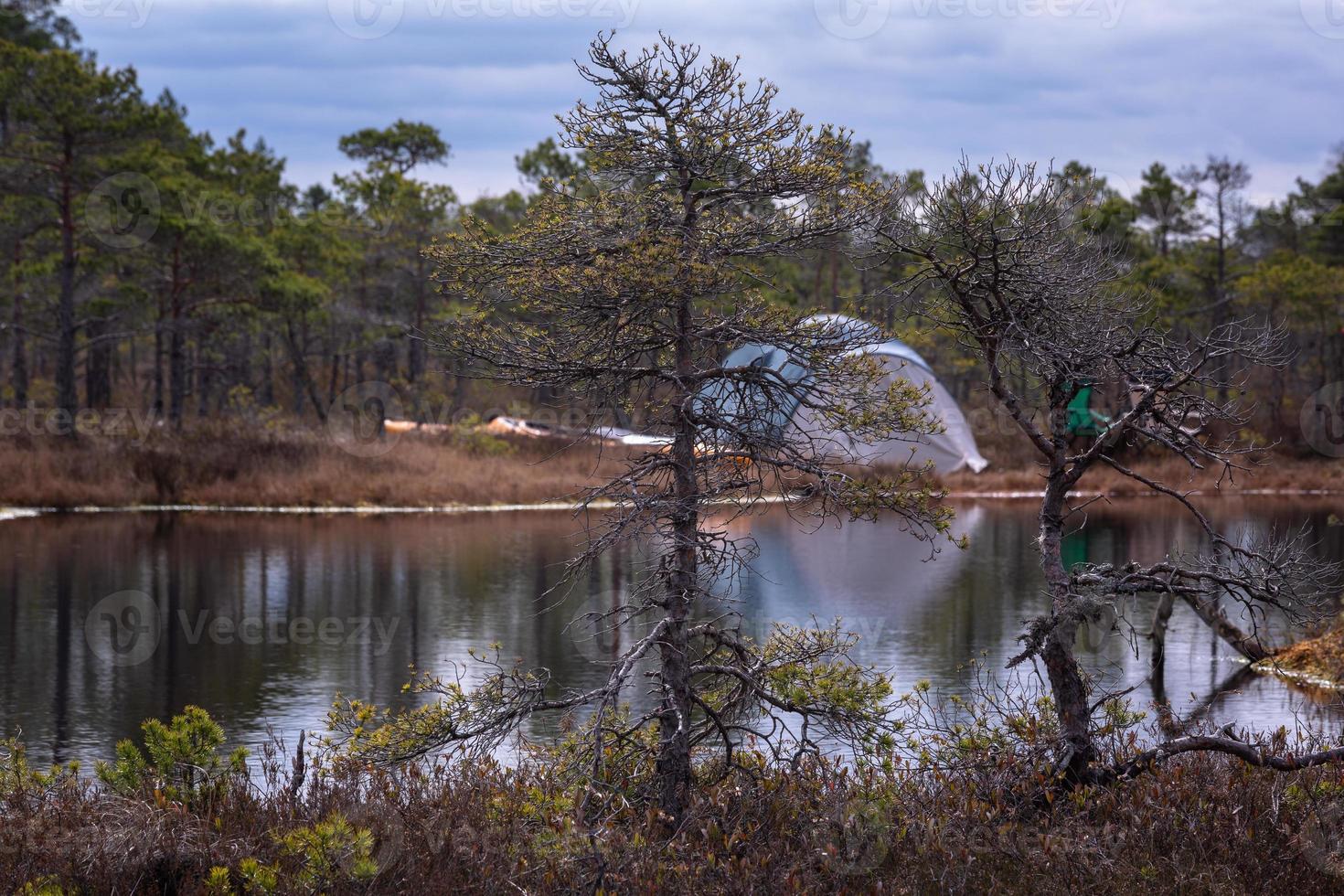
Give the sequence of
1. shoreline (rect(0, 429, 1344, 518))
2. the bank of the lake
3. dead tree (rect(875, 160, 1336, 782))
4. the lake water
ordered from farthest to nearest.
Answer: the bank of the lake → shoreline (rect(0, 429, 1344, 518)) → the lake water → dead tree (rect(875, 160, 1336, 782))

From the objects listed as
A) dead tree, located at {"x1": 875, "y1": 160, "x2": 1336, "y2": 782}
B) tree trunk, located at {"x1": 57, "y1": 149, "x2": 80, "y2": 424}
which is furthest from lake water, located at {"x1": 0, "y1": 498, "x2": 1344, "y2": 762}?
tree trunk, located at {"x1": 57, "y1": 149, "x2": 80, "y2": 424}

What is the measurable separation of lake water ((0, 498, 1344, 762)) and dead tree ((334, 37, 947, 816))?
8.03 feet

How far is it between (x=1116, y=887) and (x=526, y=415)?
→ 174ft

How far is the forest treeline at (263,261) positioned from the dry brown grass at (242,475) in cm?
266

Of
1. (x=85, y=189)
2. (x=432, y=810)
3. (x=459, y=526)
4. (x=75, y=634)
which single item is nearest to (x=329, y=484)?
(x=459, y=526)

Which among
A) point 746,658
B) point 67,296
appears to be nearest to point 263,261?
point 67,296

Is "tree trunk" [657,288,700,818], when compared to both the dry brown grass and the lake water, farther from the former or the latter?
the dry brown grass

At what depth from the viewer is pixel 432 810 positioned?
9.70 m

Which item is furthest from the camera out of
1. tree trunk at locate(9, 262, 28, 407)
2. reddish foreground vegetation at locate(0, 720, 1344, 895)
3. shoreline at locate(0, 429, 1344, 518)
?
tree trunk at locate(9, 262, 28, 407)

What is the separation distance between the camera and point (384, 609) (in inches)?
909

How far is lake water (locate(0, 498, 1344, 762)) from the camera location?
16.8 metres

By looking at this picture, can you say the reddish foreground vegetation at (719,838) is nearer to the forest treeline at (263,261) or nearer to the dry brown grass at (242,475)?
the forest treeline at (263,261)

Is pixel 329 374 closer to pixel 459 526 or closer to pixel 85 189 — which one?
pixel 85 189

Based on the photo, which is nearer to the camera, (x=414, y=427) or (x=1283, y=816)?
(x=1283, y=816)
